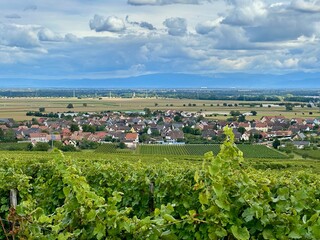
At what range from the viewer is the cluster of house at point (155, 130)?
65500 millimetres

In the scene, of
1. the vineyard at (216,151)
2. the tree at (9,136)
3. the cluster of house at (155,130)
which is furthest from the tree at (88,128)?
the vineyard at (216,151)

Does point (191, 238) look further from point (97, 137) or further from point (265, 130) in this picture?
point (265, 130)

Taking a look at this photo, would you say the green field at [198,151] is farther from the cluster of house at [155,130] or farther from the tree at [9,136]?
the tree at [9,136]

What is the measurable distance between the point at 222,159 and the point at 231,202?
1.26ft

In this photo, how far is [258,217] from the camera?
3498 millimetres

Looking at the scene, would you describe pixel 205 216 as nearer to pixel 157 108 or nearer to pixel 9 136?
pixel 9 136

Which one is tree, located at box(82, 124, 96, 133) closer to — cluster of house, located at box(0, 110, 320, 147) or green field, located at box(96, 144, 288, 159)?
cluster of house, located at box(0, 110, 320, 147)

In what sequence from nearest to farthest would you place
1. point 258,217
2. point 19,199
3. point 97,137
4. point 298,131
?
point 258,217, point 19,199, point 97,137, point 298,131

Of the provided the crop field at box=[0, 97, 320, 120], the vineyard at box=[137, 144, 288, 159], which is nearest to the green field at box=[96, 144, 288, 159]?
the vineyard at box=[137, 144, 288, 159]

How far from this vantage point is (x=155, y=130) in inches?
3140

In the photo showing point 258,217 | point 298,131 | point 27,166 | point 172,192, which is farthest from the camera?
point 298,131

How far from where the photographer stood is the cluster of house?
65500mm

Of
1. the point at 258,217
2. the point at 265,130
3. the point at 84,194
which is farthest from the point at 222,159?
the point at 265,130

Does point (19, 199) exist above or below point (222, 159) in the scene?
below
